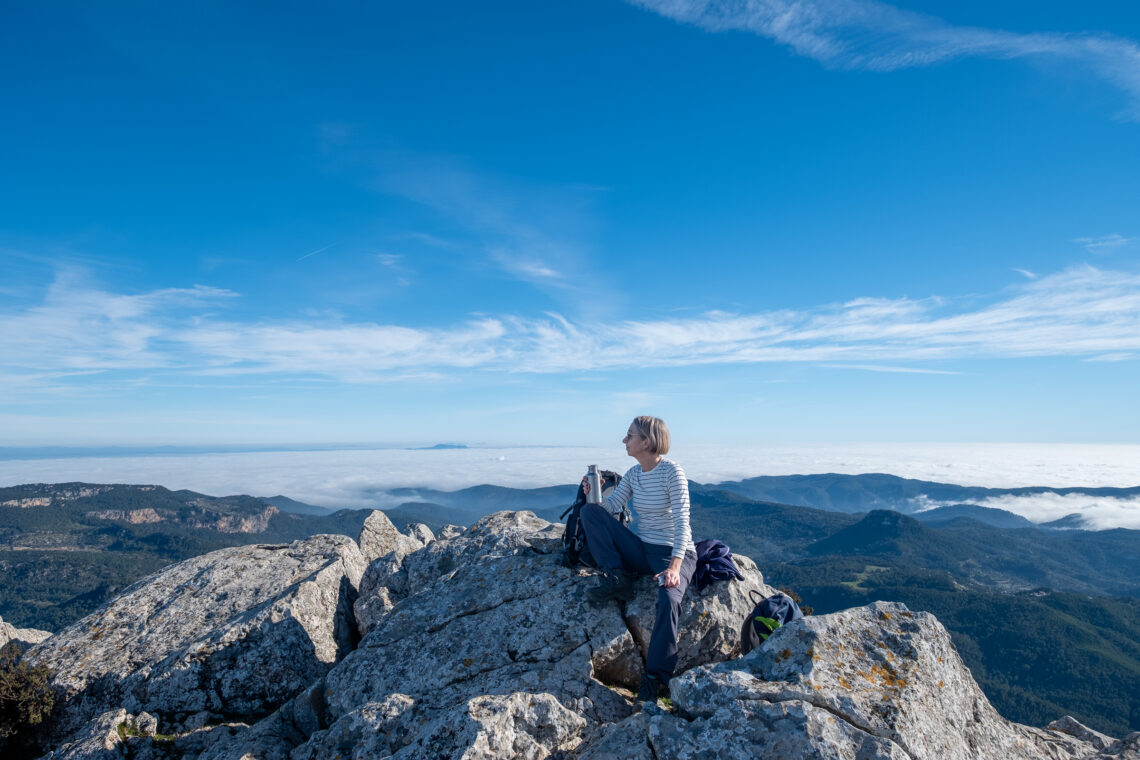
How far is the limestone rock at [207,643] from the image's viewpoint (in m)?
13.0

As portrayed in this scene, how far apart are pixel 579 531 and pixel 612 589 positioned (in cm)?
143

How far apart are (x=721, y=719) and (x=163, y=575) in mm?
17845

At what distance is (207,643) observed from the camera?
13.4 metres

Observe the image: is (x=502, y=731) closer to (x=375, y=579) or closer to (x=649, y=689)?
(x=649, y=689)

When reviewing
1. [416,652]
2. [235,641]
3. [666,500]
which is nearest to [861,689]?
[666,500]

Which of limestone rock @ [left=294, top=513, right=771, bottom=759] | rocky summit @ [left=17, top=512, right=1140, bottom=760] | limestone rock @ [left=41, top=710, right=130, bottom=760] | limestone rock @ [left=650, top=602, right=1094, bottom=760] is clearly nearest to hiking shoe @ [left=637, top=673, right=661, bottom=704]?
rocky summit @ [left=17, top=512, right=1140, bottom=760]

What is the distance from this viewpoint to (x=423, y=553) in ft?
53.5

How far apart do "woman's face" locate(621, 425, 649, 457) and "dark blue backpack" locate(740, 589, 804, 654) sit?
3.54m

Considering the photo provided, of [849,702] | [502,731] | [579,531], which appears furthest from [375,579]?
[849,702]

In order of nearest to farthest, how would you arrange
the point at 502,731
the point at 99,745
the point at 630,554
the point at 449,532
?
1. the point at 502,731
2. the point at 99,745
3. the point at 630,554
4. the point at 449,532

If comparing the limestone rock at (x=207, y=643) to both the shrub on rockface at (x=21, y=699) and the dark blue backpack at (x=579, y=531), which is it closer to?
the shrub on rockface at (x=21, y=699)

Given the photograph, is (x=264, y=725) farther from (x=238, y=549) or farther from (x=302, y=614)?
(x=238, y=549)

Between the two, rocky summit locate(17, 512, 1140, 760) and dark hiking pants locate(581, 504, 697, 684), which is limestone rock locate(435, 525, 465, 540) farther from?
dark hiking pants locate(581, 504, 697, 684)

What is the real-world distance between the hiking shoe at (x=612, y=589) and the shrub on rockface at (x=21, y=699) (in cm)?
1215
